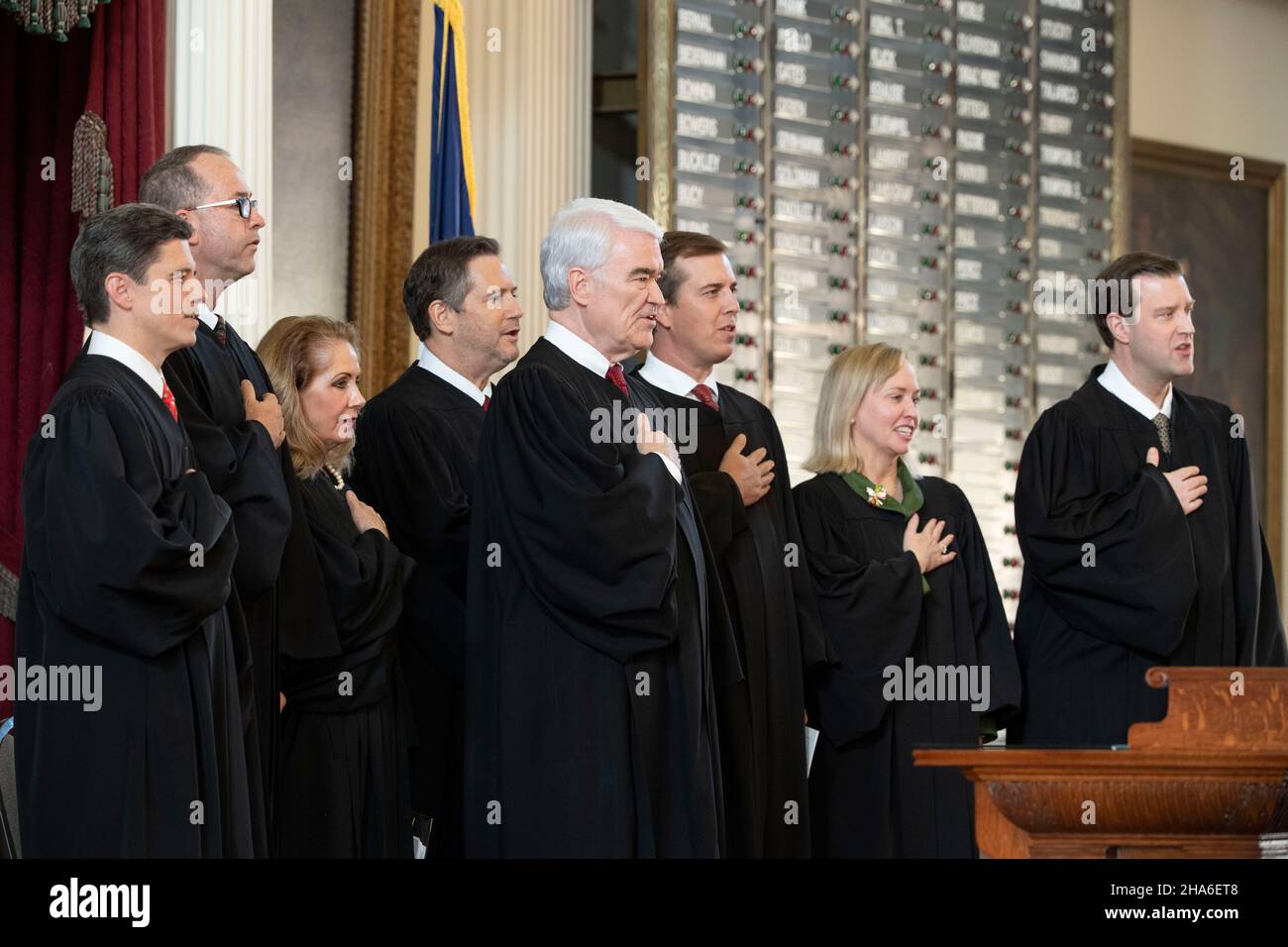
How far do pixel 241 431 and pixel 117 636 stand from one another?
885mm

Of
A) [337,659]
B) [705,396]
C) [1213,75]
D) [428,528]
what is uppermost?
[1213,75]

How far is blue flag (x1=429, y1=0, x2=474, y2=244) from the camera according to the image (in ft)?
26.8

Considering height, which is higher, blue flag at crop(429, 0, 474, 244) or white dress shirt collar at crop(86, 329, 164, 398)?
blue flag at crop(429, 0, 474, 244)

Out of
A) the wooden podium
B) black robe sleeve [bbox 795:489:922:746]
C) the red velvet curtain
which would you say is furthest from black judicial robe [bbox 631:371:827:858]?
the red velvet curtain

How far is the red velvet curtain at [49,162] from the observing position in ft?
21.0

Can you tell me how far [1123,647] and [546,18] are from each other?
479cm

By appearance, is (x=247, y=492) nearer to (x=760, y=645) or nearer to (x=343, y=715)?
(x=343, y=715)

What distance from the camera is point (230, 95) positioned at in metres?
6.81

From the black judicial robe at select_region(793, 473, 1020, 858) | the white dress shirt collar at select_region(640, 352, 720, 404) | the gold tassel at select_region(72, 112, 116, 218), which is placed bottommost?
the black judicial robe at select_region(793, 473, 1020, 858)

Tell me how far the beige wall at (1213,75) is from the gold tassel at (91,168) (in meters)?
7.39

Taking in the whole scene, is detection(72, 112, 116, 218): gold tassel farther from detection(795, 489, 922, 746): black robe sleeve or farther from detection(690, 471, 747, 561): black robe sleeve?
detection(795, 489, 922, 746): black robe sleeve

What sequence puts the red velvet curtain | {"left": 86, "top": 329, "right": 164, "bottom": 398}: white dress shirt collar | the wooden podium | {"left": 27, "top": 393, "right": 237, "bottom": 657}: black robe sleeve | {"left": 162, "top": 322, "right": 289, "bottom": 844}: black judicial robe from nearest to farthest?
the wooden podium → {"left": 27, "top": 393, "right": 237, "bottom": 657}: black robe sleeve → {"left": 86, "top": 329, "right": 164, "bottom": 398}: white dress shirt collar → {"left": 162, "top": 322, "right": 289, "bottom": 844}: black judicial robe → the red velvet curtain

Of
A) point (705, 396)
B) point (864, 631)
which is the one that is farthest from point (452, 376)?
point (864, 631)

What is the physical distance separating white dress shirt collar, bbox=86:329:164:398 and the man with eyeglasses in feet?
1.02
